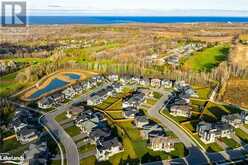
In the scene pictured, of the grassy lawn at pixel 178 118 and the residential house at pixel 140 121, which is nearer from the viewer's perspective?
the residential house at pixel 140 121

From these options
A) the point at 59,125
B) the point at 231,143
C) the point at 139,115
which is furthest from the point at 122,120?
the point at 231,143

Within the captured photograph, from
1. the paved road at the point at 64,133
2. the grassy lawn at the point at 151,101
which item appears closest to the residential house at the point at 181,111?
the grassy lawn at the point at 151,101

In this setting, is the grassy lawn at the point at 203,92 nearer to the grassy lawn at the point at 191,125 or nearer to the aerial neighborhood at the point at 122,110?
the aerial neighborhood at the point at 122,110

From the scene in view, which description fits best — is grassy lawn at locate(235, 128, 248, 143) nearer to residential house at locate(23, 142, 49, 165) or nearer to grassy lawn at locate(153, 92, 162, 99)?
grassy lawn at locate(153, 92, 162, 99)

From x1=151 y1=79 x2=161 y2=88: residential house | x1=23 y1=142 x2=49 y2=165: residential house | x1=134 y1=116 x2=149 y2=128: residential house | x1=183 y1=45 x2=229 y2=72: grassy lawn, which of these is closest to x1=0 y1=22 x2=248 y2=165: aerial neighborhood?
x1=134 y1=116 x2=149 y2=128: residential house

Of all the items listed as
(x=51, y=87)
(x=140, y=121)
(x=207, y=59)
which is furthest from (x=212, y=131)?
(x=207, y=59)
